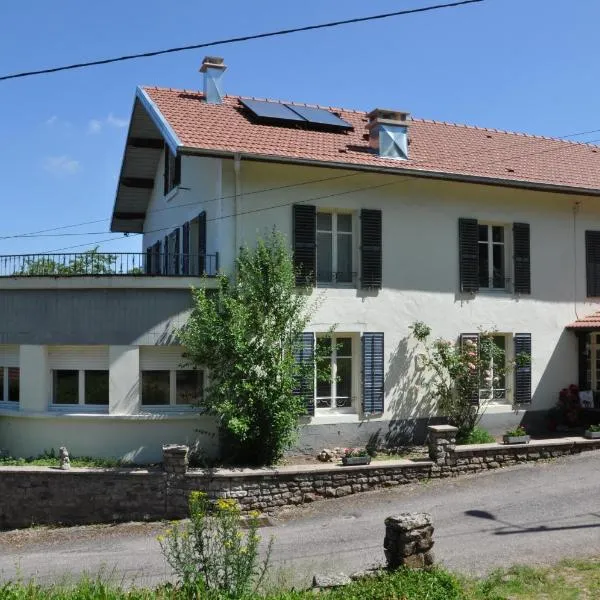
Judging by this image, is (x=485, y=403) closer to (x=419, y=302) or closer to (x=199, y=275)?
(x=419, y=302)

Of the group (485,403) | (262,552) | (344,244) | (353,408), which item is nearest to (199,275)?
(344,244)

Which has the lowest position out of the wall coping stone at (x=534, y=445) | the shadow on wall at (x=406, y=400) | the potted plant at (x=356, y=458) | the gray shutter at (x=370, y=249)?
the potted plant at (x=356, y=458)

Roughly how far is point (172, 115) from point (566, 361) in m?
10.5

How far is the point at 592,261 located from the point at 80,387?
12.0 m

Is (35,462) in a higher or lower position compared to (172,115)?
lower

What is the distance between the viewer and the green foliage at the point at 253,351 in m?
12.8

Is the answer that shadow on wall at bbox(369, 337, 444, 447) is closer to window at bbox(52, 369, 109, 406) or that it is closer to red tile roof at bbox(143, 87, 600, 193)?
red tile roof at bbox(143, 87, 600, 193)

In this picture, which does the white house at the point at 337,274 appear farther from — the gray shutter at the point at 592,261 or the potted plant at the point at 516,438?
the potted plant at the point at 516,438

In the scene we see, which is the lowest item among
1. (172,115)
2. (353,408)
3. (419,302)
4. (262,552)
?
(262,552)

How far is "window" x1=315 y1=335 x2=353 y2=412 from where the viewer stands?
14.9 meters

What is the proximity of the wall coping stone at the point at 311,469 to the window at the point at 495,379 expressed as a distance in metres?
2.78

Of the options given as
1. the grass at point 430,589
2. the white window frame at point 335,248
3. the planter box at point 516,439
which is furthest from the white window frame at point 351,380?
A: the grass at point 430,589

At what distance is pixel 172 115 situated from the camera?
15.0m

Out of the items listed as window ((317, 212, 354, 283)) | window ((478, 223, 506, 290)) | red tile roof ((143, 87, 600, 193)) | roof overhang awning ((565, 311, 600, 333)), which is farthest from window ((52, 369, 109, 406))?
roof overhang awning ((565, 311, 600, 333))
